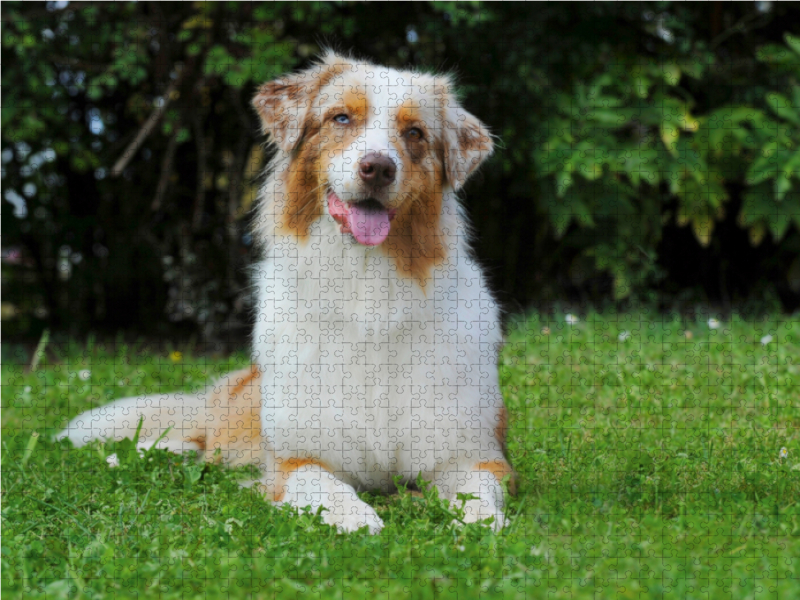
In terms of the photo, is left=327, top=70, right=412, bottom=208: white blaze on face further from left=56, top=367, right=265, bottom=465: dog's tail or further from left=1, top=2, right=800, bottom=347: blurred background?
left=1, top=2, right=800, bottom=347: blurred background

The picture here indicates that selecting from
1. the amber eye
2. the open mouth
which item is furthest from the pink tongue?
the amber eye

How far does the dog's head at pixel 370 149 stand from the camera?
10.5ft

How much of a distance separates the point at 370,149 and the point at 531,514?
145 cm

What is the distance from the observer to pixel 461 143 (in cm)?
370

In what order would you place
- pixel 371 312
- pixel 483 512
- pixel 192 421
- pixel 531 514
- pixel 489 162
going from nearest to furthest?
pixel 531 514 → pixel 483 512 → pixel 371 312 → pixel 192 421 → pixel 489 162

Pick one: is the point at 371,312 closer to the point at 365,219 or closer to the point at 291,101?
the point at 365,219

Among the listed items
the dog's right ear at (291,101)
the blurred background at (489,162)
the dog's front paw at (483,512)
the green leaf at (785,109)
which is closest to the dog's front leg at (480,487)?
the dog's front paw at (483,512)

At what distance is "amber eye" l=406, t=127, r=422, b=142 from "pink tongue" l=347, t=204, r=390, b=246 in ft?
1.10

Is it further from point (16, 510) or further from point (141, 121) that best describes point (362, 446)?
point (141, 121)

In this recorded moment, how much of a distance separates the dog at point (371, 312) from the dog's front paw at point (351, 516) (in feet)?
0.37

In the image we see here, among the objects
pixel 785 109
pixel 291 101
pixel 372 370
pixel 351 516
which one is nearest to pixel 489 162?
pixel 785 109

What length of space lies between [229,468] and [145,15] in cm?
454

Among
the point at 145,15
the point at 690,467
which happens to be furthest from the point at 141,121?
the point at 690,467

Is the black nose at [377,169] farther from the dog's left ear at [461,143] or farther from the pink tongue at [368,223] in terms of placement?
the dog's left ear at [461,143]
